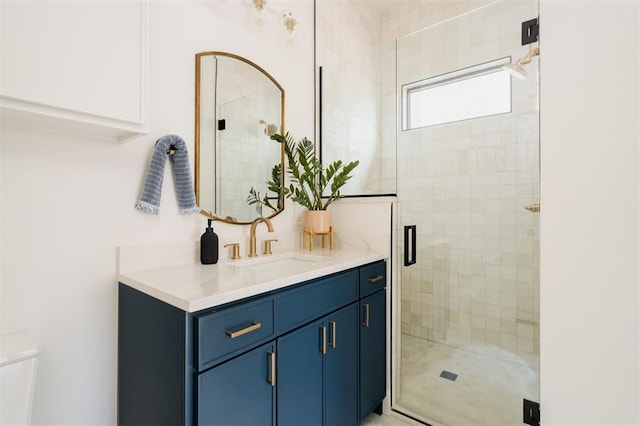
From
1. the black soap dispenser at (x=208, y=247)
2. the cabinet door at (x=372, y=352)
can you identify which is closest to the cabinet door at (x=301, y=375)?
the cabinet door at (x=372, y=352)

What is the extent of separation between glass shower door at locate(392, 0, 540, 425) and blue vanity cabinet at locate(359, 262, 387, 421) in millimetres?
137

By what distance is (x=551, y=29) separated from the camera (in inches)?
38.6

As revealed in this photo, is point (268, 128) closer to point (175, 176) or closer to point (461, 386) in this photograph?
point (175, 176)

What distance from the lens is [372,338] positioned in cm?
170

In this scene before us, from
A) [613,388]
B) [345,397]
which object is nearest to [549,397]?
[613,388]

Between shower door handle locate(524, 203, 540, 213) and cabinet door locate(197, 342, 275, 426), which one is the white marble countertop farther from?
shower door handle locate(524, 203, 540, 213)

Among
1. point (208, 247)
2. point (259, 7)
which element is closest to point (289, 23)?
point (259, 7)

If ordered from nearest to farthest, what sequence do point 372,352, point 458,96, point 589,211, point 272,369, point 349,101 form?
point 589,211 → point 272,369 → point 372,352 → point 458,96 → point 349,101

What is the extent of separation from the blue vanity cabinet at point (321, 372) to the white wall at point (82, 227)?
0.70 meters

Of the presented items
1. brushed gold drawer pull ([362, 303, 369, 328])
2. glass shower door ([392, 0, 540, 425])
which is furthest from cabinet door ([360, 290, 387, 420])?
glass shower door ([392, 0, 540, 425])

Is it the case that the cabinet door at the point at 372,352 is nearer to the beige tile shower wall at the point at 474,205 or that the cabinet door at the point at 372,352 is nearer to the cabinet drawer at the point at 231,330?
the beige tile shower wall at the point at 474,205

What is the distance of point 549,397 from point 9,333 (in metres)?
1.79

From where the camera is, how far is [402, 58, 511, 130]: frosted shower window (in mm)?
1757

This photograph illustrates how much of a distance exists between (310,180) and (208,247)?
77 centimetres
